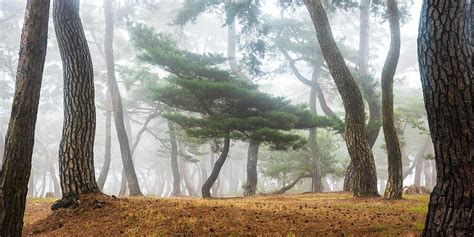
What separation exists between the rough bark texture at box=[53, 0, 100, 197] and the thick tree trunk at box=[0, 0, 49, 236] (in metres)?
2.23

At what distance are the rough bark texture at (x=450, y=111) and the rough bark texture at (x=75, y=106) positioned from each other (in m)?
5.86

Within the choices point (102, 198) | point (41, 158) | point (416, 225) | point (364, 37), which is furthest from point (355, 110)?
point (41, 158)

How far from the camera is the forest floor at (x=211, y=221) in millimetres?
5168

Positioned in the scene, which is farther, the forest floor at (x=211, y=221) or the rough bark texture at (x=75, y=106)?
the rough bark texture at (x=75, y=106)

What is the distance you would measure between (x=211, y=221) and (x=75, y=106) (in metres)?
3.58

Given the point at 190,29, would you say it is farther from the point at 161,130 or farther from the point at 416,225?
the point at 416,225

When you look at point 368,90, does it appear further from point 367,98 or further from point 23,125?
point 23,125

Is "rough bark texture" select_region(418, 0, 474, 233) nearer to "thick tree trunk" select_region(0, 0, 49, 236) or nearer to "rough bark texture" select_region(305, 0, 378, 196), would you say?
"thick tree trunk" select_region(0, 0, 49, 236)

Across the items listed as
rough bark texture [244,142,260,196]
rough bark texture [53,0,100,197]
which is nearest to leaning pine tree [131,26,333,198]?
rough bark texture [244,142,260,196]

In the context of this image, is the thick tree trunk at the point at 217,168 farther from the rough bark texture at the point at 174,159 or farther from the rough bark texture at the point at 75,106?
the rough bark texture at the point at 174,159

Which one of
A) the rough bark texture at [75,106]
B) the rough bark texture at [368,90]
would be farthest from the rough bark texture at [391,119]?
the rough bark texture at [75,106]

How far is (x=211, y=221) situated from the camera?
5691mm

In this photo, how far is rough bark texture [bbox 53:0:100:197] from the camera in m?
7.12

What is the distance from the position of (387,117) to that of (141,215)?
6.15 m
